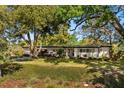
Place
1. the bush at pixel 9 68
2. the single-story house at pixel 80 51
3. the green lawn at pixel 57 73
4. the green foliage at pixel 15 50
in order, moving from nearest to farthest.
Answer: the green lawn at pixel 57 73
the green foliage at pixel 15 50
the bush at pixel 9 68
the single-story house at pixel 80 51

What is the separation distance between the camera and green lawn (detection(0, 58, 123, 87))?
600cm

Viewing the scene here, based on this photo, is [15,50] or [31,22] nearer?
[15,50]

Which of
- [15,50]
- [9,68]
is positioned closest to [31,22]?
[15,50]

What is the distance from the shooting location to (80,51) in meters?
6.87

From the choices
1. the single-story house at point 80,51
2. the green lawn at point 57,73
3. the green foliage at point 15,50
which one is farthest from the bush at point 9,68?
the single-story house at point 80,51

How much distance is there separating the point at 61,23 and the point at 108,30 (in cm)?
106

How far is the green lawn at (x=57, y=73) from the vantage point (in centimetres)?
600

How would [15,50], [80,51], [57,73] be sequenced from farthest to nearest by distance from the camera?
[80,51] < [57,73] < [15,50]

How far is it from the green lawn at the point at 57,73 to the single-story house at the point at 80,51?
16cm

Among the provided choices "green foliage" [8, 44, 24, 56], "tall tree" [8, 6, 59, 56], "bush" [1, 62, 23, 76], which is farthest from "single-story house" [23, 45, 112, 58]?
"bush" [1, 62, 23, 76]

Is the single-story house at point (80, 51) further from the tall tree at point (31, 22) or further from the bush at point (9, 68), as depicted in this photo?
the bush at point (9, 68)

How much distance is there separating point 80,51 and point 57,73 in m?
0.73

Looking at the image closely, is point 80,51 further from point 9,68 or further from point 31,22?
point 9,68
